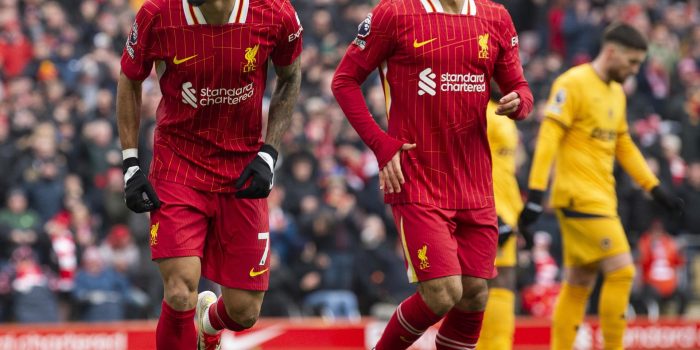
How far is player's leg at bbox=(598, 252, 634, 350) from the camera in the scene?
973 centimetres

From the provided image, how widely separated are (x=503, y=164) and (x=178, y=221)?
10.5ft

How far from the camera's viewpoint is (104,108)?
16391 millimetres

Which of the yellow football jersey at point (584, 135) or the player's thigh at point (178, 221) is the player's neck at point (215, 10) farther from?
the yellow football jersey at point (584, 135)

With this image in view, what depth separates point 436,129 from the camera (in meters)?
7.61

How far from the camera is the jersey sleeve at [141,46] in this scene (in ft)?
23.9

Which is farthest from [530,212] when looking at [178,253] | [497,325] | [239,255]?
[178,253]

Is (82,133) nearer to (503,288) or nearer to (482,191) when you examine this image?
(503,288)

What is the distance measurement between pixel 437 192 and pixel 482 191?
0.32 meters

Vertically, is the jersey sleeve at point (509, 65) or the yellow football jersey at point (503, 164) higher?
the jersey sleeve at point (509, 65)

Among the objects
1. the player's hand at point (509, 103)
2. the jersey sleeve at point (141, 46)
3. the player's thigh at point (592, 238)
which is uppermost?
the jersey sleeve at point (141, 46)

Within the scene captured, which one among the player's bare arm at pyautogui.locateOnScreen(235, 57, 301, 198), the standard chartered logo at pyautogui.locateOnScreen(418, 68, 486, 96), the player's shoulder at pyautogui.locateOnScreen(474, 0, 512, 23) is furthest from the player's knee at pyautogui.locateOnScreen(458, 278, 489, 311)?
the player's shoulder at pyautogui.locateOnScreen(474, 0, 512, 23)

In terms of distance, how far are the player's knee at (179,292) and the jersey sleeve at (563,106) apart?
12.0 ft

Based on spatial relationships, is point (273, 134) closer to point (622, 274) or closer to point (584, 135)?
point (584, 135)

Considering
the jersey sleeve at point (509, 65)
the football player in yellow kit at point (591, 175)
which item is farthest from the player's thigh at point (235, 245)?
the football player in yellow kit at point (591, 175)
